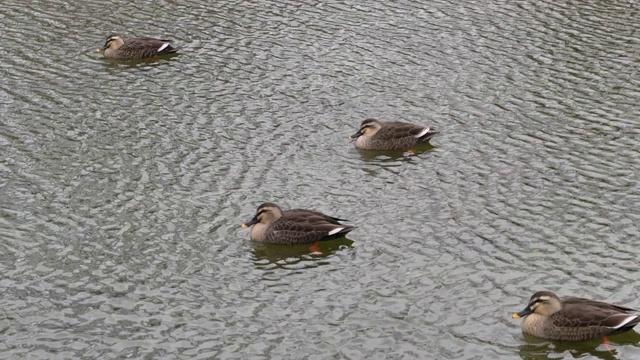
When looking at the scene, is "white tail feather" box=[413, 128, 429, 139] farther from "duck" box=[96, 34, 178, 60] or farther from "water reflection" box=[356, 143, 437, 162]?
"duck" box=[96, 34, 178, 60]

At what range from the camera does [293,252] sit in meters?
25.8

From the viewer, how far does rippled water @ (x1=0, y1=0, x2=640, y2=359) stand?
22047mm

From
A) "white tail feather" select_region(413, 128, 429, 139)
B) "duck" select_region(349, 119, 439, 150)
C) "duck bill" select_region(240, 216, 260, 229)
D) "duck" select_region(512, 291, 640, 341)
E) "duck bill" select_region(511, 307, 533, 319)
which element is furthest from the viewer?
"duck" select_region(349, 119, 439, 150)

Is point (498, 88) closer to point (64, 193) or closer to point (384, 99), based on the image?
point (384, 99)

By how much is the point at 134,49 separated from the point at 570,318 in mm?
22433

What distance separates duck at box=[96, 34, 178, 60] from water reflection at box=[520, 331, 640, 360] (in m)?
21.3

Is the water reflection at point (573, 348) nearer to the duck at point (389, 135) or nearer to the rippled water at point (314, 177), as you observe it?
the rippled water at point (314, 177)

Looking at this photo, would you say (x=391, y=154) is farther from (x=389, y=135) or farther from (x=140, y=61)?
(x=140, y=61)

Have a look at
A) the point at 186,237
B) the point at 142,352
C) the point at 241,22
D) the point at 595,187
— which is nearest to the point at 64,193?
the point at 186,237

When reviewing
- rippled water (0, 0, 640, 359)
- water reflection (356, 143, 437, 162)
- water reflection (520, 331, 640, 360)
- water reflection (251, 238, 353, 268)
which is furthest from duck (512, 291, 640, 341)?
water reflection (356, 143, 437, 162)

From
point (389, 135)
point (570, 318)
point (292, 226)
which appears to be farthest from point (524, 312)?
point (389, 135)

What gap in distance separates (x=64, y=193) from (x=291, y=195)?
585 cm

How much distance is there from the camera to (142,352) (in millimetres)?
20875

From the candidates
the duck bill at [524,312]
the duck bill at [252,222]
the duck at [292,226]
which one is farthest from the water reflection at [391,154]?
the duck bill at [524,312]
